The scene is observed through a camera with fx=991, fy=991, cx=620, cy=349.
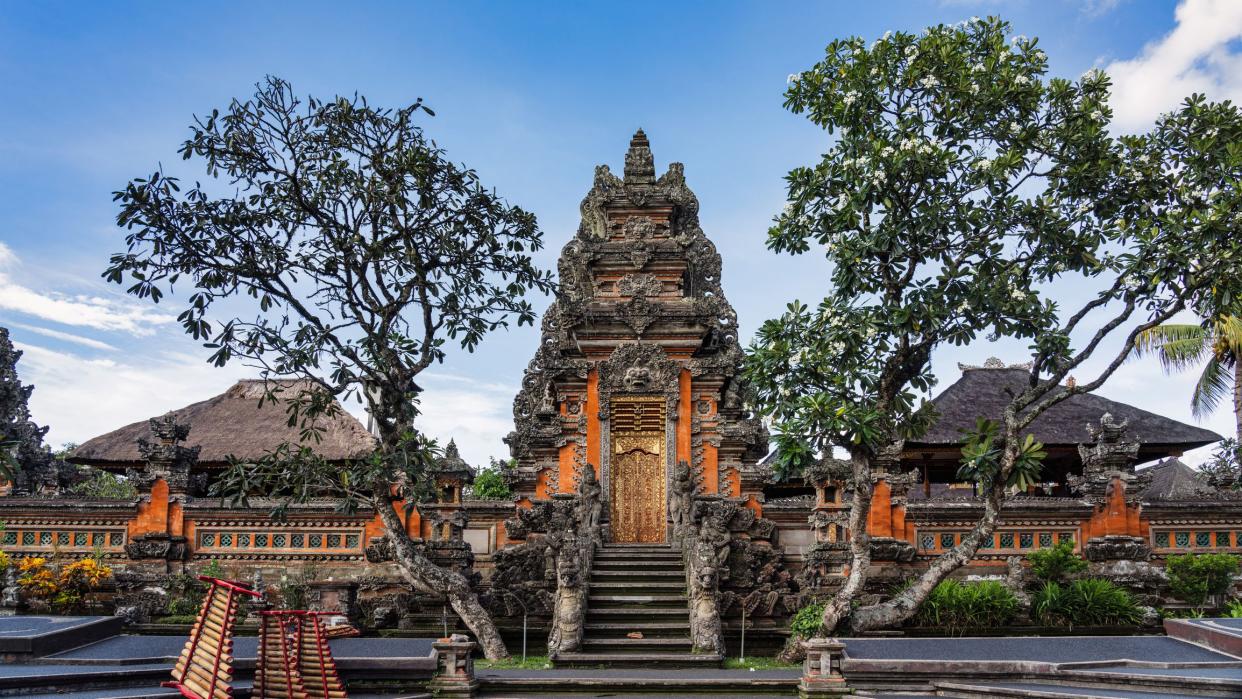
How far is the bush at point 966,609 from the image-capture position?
13.4 m

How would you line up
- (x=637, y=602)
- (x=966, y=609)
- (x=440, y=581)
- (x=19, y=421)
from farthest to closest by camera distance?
(x=19, y=421) < (x=966, y=609) < (x=637, y=602) < (x=440, y=581)

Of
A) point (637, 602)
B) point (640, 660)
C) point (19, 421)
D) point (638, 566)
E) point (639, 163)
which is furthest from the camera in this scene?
point (639, 163)

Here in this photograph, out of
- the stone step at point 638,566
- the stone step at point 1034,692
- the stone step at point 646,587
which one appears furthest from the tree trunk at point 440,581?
the stone step at point 1034,692

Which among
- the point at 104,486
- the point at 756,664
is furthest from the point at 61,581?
the point at 104,486

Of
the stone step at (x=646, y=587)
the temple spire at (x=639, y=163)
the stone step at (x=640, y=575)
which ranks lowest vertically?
the stone step at (x=646, y=587)

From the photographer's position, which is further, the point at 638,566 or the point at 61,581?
the point at 61,581

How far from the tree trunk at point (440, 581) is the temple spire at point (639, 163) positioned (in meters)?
8.97

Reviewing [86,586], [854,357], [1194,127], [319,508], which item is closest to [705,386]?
[854,357]

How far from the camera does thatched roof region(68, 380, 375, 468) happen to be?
66.9 ft

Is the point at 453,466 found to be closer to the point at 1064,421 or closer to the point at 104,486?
the point at 1064,421

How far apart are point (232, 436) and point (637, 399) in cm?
971

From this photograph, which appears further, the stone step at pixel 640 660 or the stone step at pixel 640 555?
the stone step at pixel 640 555

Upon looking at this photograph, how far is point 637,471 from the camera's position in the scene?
16.7m

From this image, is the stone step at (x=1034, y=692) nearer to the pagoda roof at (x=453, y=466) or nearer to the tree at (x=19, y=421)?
the pagoda roof at (x=453, y=466)
